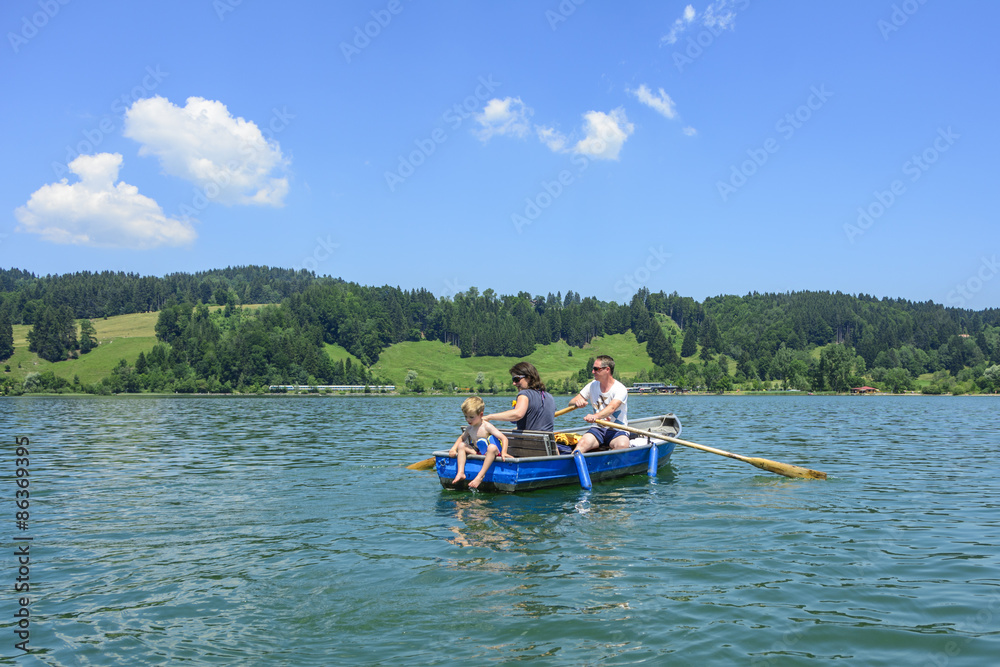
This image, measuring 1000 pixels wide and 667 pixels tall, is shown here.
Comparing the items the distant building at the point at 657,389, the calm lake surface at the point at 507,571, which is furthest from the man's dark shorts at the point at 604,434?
the distant building at the point at 657,389

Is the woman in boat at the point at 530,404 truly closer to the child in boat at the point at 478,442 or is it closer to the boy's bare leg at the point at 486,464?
the child in boat at the point at 478,442

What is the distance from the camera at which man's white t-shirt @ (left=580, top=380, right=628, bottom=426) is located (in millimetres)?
17825

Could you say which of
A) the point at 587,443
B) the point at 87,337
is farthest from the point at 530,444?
the point at 87,337

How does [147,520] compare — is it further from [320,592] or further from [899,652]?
[899,652]

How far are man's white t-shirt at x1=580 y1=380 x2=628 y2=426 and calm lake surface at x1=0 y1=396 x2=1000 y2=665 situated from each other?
1.95m

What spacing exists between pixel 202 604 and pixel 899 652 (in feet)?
26.6

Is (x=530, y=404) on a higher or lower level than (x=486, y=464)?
higher

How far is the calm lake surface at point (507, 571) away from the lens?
22.8ft

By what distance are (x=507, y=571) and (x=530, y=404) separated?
7545 mm

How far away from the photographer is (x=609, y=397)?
17875 mm

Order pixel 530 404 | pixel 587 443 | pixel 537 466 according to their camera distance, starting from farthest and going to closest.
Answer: pixel 587 443 → pixel 530 404 → pixel 537 466

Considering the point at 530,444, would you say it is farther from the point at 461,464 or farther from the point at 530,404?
the point at 461,464

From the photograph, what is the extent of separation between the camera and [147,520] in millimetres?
13211

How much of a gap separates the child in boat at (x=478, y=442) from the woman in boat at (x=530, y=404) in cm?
56
